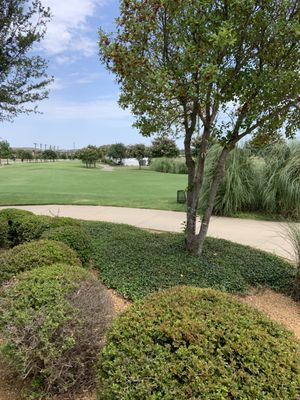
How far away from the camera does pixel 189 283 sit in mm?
4125

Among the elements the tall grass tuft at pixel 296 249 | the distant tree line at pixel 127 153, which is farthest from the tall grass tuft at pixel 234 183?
the distant tree line at pixel 127 153

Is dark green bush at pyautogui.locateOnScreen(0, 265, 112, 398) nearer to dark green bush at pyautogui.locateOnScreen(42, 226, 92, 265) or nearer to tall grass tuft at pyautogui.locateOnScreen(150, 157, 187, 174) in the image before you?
dark green bush at pyautogui.locateOnScreen(42, 226, 92, 265)

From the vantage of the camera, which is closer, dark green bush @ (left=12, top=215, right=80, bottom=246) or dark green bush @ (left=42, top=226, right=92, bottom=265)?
dark green bush @ (left=42, top=226, right=92, bottom=265)

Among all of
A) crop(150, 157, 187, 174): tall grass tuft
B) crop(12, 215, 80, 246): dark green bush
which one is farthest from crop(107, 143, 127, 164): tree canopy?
crop(12, 215, 80, 246): dark green bush

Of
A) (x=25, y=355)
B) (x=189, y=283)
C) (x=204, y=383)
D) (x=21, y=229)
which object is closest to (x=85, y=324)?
(x=25, y=355)

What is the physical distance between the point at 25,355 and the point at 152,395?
3.04 ft

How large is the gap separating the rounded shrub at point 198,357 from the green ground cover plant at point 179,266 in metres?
1.91

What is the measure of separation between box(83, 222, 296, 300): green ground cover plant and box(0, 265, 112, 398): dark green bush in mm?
1468

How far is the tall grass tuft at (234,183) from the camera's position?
927 centimetres

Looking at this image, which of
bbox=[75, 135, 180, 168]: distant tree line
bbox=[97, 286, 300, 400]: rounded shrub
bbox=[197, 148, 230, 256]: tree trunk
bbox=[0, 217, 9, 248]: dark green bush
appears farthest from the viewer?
bbox=[75, 135, 180, 168]: distant tree line

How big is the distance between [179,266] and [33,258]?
2026 mm

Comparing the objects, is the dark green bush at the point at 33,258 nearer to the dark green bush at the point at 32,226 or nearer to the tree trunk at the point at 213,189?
the dark green bush at the point at 32,226

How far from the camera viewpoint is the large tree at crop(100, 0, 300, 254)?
377 cm

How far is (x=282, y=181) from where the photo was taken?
8.98m
